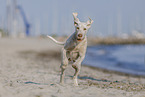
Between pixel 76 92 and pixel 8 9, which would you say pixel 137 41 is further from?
pixel 76 92

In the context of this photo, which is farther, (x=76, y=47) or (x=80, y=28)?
(x=76, y=47)

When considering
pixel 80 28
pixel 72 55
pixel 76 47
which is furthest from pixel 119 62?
pixel 80 28

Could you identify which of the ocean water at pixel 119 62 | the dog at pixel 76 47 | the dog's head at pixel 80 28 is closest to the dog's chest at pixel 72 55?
the dog at pixel 76 47

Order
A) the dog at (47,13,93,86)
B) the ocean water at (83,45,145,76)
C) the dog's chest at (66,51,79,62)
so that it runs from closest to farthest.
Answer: the dog at (47,13,93,86) < the dog's chest at (66,51,79,62) < the ocean water at (83,45,145,76)

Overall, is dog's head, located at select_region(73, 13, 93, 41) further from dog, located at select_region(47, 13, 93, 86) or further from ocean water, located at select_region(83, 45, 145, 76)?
ocean water, located at select_region(83, 45, 145, 76)

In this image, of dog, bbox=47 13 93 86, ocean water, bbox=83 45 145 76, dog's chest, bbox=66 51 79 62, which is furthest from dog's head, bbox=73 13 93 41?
ocean water, bbox=83 45 145 76

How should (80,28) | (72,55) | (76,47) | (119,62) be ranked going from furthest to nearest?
(119,62)
(72,55)
(76,47)
(80,28)

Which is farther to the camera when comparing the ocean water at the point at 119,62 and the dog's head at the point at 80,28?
the ocean water at the point at 119,62

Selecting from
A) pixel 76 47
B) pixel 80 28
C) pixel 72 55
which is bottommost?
pixel 72 55

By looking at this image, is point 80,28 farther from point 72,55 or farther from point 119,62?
point 119,62

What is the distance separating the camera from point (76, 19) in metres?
4.52

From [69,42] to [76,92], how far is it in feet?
4.02

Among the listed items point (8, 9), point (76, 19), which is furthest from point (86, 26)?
point (8, 9)

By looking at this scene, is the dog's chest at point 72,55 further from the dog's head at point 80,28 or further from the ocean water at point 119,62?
the ocean water at point 119,62
